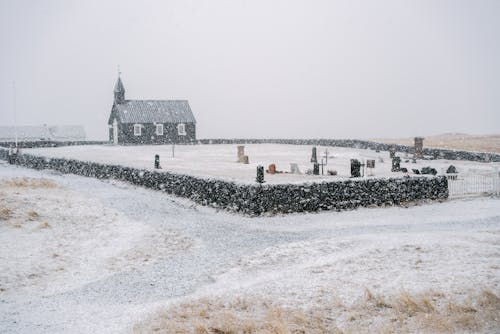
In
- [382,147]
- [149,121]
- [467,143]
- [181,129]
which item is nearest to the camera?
[382,147]

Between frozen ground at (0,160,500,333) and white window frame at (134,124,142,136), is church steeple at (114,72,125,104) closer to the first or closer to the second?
white window frame at (134,124,142,136)

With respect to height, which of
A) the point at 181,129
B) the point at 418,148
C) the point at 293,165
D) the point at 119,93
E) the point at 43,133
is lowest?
the point at 293,165

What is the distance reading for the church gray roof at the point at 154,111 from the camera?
68.8 metres

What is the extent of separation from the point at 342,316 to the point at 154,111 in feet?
214

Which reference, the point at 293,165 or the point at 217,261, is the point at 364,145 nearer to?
the point at 293,165

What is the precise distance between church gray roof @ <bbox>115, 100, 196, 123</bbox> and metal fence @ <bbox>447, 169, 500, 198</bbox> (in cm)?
5329

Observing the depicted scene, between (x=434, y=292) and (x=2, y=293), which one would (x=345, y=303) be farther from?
(x=2, y=293)

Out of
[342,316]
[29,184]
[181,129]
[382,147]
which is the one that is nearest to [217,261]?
[342,316]

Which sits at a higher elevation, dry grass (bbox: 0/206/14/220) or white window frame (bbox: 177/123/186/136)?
white window frame (bbox: 177/123/186/136)

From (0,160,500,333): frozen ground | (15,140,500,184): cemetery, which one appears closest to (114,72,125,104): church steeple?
(15,140,500,184): cemetery

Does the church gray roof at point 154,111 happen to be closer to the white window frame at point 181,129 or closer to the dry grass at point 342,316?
the white window frame at point 181,129

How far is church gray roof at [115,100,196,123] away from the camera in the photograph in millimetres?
68750

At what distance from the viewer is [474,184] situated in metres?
21.9

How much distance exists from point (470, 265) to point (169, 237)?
8.16 meters
